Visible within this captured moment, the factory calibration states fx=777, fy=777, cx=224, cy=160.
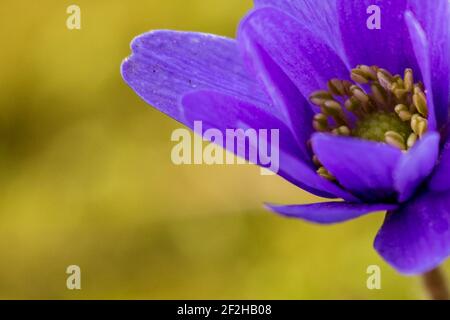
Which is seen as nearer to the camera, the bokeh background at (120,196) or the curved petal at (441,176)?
the curved petal at (441,176)

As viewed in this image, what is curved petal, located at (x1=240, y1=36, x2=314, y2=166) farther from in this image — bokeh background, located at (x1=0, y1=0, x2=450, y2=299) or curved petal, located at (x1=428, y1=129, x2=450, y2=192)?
bokeh background, located at (x1=0, y1=0, x2=450, y2=299)

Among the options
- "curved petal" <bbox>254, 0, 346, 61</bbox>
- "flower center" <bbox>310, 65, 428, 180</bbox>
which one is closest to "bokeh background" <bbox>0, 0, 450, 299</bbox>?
"flower center" <bbox>310, 65, 428, 180</bbox>

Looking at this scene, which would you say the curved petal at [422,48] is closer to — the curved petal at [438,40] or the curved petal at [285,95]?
the curved petal at [438,40]

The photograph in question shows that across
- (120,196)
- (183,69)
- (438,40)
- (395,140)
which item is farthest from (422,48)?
(120,196)

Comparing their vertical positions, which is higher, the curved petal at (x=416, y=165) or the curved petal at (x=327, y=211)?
the curved petal at (x=416, y=165)

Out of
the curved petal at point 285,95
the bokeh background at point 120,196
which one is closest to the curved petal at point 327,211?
the curved petal at point 285,95
